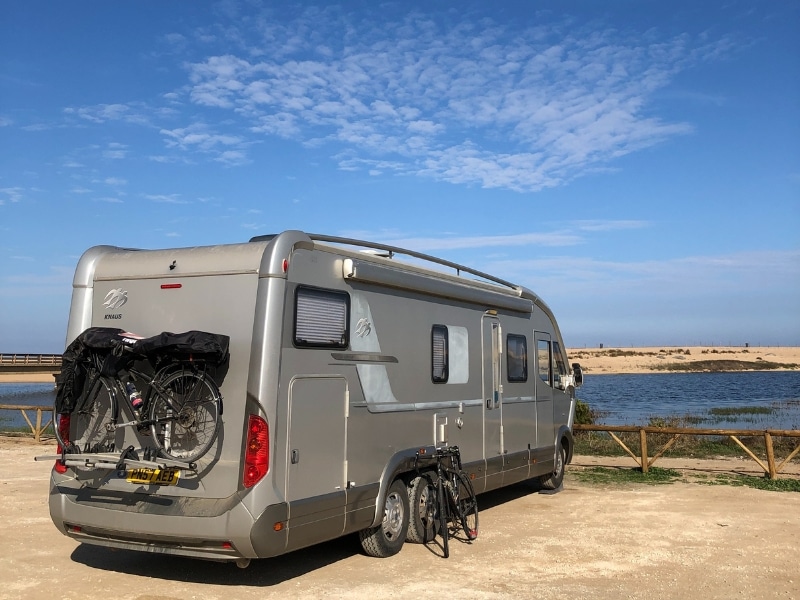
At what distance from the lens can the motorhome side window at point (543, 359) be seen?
38.2 ft

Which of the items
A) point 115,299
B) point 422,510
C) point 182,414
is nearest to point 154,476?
point 182,414

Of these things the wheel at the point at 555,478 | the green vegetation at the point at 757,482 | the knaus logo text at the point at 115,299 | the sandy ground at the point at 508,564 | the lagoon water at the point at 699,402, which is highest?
the knaus logo text at the point at 115,299

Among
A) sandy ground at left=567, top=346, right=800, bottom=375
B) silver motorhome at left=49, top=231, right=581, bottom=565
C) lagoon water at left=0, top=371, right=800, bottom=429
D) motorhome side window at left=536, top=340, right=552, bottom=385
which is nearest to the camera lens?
silver motorhome at left=49, top=231, right=581, bottom=565

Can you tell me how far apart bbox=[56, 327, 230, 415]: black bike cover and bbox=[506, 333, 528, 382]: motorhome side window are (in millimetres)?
5039

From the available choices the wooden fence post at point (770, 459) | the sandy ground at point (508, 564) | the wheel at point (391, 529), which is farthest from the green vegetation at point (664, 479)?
the wheel at point (391, 529)

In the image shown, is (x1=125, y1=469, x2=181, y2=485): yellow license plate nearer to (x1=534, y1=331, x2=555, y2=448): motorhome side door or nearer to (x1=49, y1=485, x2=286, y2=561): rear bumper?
(x1=49, y1=485, x2=286, y2=561): rear bumper

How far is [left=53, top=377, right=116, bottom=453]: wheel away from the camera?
6848 millimetres

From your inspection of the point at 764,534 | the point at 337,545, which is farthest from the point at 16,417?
A: the point at 764,534

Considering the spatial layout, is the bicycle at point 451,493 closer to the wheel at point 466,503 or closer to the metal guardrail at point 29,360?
the wheel at point 466,503

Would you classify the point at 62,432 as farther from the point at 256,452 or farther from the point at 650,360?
the point at 650,360

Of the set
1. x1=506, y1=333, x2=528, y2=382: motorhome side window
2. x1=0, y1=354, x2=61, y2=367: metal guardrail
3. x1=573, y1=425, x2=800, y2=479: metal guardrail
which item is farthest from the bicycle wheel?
x1=0, y1=354, x2=61, y2=367: metal guardrail

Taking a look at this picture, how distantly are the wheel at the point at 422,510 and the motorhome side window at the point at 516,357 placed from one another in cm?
247

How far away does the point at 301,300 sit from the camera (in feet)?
22.1

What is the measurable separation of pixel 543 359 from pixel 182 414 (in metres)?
6.66
